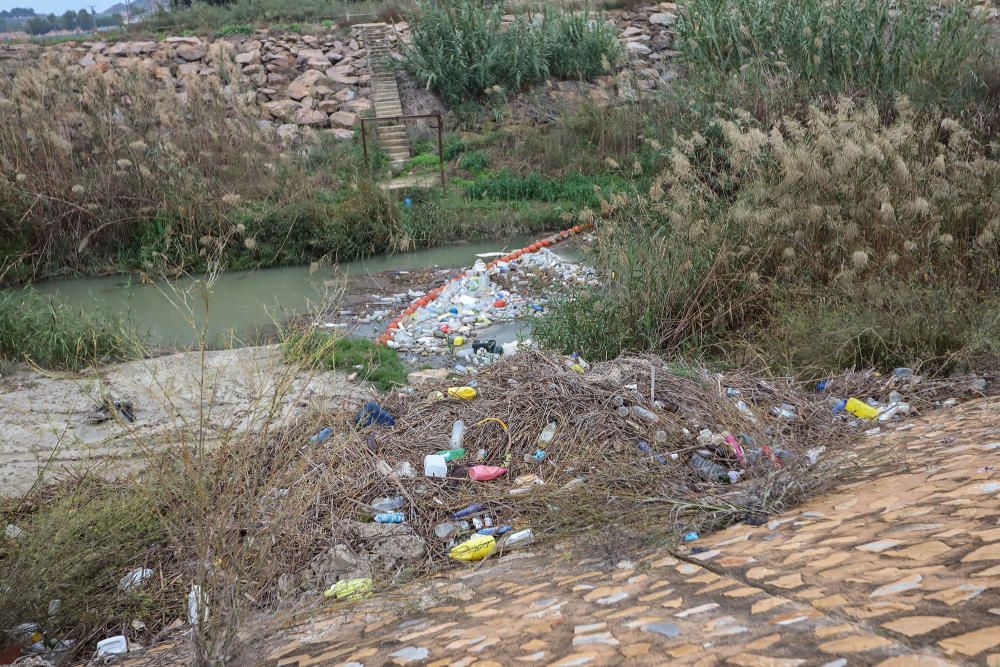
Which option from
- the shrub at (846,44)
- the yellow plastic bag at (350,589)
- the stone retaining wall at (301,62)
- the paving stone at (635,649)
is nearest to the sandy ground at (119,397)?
the yellow plastic bag at (350,589)

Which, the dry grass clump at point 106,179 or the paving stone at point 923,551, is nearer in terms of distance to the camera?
the paving stone at point 923,551

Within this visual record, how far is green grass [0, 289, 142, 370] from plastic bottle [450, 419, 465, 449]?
11.5ft

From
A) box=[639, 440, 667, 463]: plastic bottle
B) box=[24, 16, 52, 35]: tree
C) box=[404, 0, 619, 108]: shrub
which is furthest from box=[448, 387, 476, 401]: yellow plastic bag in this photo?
box=[24, 16, 52, 35]: tree

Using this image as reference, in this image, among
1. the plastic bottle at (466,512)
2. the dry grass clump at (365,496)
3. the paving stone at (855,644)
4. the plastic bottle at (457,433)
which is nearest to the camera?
the paving stone at (855,644)

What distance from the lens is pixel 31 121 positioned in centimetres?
1170

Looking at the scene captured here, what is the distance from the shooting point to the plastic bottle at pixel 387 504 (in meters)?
3.70

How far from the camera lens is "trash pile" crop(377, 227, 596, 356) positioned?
8.09 metres

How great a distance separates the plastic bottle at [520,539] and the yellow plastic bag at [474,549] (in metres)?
0.05

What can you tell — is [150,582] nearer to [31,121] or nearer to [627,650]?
[627,650]

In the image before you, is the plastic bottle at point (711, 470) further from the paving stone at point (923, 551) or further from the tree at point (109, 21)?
the tree at point (109, 21)

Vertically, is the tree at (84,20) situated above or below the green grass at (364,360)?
above

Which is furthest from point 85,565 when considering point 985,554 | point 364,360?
point 364,360

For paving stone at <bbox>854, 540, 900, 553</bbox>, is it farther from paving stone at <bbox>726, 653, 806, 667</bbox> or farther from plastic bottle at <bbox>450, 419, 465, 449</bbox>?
plastic bottle at <bbox>450, 419, 465, 449</bbox>

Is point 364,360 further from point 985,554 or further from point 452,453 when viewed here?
point 985,554
